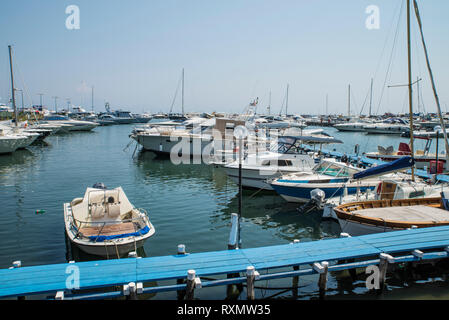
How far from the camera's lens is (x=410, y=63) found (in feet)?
57.4

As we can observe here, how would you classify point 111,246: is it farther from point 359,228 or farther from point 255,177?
point 255,177

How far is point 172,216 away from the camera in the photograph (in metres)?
17.0

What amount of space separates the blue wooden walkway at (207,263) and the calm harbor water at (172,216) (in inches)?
48.2

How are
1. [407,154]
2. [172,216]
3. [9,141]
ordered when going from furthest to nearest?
[9,141] < [407,154] < [172,216]

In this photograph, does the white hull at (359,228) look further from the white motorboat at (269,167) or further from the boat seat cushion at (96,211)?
the boat seat cushion at (96,211)

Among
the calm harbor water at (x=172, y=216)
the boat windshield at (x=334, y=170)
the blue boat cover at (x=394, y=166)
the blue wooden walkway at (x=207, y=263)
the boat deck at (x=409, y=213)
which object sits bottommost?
the calm harbor water at (x=172, y=216)

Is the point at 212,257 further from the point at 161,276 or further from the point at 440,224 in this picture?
the point at 440,224

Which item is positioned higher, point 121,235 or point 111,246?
point 121,235

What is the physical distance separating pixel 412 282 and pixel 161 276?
309 inches

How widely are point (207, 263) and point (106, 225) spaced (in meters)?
5.09

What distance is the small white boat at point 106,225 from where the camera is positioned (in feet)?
34.6

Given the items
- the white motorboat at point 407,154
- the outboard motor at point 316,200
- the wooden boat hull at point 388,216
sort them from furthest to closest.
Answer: the white motorboat at point 407,154 → the outboard motor at point 316,200 → the wooden boat hull at point 388,216

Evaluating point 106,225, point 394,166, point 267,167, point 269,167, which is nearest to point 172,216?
point 106,225

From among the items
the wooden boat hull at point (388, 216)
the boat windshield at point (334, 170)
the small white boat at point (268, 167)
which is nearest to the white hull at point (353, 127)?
the small white boat at point (268, 167)
